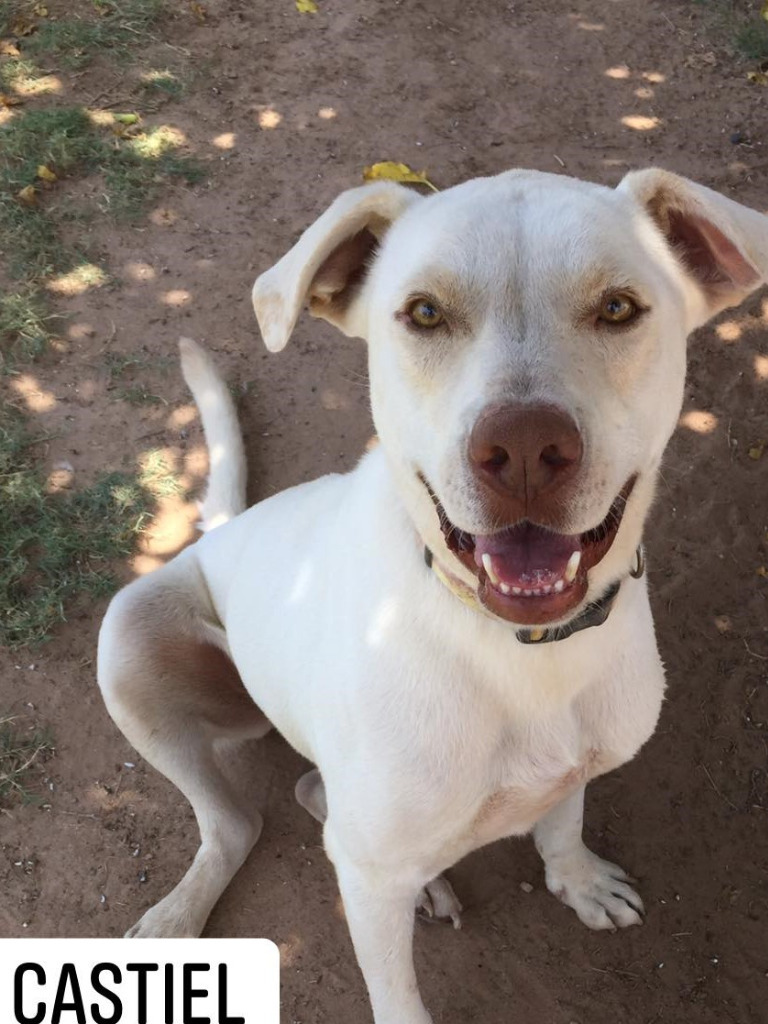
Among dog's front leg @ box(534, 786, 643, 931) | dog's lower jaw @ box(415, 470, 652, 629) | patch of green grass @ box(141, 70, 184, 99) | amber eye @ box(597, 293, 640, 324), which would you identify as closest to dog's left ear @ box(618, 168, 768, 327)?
amber eye @ box(597, 293, 640, 324)

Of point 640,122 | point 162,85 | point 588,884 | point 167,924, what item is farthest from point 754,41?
point 167,924

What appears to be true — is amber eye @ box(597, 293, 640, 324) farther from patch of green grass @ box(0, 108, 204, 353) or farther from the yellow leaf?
patch of green grass @ box(0, 108, 204, 353)

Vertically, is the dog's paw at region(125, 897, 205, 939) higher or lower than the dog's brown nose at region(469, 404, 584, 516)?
lower

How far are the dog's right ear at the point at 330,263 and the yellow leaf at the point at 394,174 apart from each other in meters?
3.17

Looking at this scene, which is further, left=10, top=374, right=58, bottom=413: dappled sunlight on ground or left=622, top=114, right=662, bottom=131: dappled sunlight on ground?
left=622, top=114, right=662, bottom=131: dappled sunlight on ground

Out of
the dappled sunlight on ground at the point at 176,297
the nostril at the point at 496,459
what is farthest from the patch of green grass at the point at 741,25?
the nostril at the point at 496,459

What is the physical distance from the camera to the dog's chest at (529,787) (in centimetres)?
219

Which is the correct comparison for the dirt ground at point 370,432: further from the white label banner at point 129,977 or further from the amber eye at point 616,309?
the amber eye at point 616,309

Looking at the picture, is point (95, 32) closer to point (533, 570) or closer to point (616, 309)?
point (616, 309)

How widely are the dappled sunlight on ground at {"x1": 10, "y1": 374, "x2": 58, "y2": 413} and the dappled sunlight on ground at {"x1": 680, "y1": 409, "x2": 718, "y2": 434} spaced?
3023 mm

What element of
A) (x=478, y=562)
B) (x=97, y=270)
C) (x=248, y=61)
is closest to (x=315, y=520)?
(x=478, y=562)

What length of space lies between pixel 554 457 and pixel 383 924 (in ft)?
4.63

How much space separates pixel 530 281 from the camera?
1.76 meters

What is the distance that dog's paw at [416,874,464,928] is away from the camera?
3.18 meters
